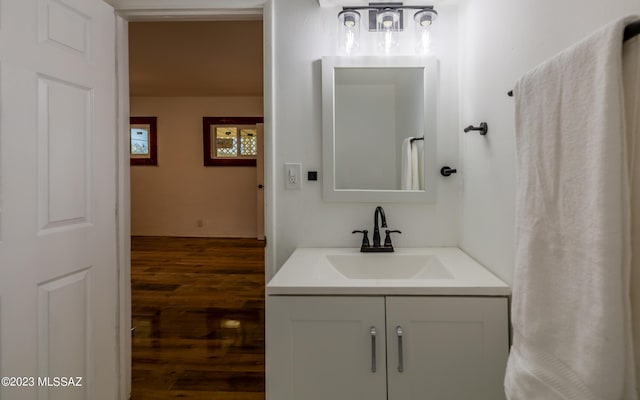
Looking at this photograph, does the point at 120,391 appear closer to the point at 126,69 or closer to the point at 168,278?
the point at 126,69

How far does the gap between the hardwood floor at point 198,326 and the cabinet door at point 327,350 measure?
0.87 metres

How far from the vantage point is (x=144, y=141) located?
18.6 feet

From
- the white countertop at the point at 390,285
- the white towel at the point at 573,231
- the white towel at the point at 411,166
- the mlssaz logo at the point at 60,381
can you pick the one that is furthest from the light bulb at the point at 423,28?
the mlssaz logo at the point at 60,381

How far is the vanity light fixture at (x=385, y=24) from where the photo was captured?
1.54 m

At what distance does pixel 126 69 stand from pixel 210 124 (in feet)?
13.1

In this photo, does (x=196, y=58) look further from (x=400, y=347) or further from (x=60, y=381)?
(x=400, y=347)

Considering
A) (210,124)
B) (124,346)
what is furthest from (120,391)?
(210,124)

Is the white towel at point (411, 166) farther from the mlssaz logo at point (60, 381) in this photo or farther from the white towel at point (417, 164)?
the mlssaz logo at point (60, 381)

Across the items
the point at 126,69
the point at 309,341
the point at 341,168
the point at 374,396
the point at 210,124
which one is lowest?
the point at 374,396

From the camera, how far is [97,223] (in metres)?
1.48

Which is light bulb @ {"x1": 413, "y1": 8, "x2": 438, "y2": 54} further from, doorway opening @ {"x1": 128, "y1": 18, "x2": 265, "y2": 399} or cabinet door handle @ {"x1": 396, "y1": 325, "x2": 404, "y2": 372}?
doorway opening @ {"x1": 128, "y1": 18, "x2": 265, "y2": 399}

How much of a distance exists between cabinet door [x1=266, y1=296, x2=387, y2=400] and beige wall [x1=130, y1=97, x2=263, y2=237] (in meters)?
4.59

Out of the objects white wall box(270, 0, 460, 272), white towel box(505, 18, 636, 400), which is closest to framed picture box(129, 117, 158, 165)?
white wall box(270, 0, 460, 272)

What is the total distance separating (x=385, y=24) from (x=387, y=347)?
134 cm
